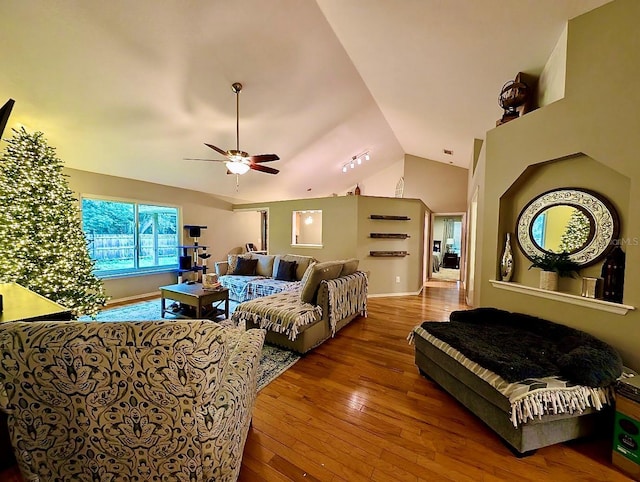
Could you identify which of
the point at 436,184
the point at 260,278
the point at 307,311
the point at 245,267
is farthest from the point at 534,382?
the point at 436,184

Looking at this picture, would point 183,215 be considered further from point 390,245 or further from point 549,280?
point 549,280

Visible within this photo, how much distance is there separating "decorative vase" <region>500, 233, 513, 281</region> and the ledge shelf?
83 mm

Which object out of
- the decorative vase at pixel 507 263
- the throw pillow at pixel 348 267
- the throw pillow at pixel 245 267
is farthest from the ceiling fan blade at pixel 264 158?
the decorative vase at pixel 507 263

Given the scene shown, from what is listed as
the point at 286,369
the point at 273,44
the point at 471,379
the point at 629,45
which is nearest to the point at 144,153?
the point at 273,44

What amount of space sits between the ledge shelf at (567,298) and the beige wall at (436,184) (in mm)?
4927

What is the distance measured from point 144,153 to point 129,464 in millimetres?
4793

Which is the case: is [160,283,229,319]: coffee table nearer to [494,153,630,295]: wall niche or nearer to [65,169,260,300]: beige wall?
[65,169,260,300]: beige wall

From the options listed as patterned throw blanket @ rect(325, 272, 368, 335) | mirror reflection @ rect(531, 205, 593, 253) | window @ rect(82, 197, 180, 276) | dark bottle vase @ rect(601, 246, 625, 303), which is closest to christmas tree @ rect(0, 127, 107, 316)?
window @ rect(82, 197, 180, 276)

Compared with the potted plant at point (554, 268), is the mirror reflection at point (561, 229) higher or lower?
higher

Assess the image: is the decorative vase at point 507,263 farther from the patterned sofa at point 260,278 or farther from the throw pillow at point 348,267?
the patterned sofa at point 260,278

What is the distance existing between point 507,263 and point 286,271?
3647 millimetres

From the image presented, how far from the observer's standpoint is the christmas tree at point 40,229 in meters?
2.78

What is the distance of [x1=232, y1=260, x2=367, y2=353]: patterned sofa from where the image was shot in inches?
110

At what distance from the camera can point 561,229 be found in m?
2.31
